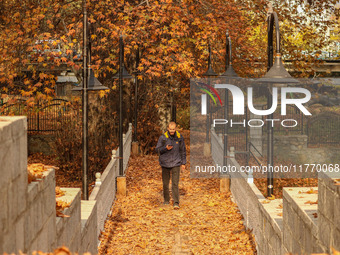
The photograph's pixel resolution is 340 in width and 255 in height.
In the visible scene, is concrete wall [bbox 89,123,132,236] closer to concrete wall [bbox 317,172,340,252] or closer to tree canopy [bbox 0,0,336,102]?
tree canopy [bbox 0,0,336,102]

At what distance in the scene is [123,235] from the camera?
11547 millimetres

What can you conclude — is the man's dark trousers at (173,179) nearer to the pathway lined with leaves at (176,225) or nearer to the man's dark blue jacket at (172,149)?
the man's dark blue jacket at (172,149)

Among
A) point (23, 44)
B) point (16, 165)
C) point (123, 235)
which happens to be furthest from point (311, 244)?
point (23, 44)

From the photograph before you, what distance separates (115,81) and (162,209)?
9038mm

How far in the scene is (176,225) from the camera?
12305mm

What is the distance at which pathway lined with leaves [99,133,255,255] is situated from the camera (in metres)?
10.7

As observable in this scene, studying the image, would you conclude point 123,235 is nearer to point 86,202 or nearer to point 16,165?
point 86,202

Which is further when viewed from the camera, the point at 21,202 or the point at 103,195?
the point at 103,195

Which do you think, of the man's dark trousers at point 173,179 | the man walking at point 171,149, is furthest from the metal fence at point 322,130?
the man walking at point 171,149

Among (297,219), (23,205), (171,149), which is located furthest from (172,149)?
(23,205)

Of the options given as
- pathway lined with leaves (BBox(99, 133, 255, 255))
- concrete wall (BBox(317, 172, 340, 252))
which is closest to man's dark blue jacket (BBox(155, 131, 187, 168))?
pathway lined with leaves (BBox(99, 133, 255, 255))

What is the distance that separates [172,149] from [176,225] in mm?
1805

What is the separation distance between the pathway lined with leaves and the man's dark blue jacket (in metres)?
1.29

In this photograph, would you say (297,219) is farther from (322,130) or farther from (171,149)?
(322,130)
